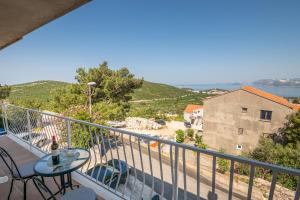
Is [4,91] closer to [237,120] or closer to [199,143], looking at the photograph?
[199,143]

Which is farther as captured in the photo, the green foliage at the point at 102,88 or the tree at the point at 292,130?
the green foliage at the point at 102,88

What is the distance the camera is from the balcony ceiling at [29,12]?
4.99ft

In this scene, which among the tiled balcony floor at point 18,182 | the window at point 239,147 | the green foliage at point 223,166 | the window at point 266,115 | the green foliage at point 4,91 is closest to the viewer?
the tiled balcony floor at point 18,182

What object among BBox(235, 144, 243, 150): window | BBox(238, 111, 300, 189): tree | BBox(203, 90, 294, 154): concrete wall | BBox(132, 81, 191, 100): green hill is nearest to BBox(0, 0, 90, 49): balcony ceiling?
BBox(238, 111, 300, 189): tree

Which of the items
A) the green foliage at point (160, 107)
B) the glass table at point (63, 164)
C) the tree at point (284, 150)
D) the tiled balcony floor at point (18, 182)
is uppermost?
the glass table at point (63, 164)

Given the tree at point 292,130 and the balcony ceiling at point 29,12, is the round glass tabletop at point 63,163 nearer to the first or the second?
the balcony ceiling at point 29,12

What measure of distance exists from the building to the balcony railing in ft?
24.7

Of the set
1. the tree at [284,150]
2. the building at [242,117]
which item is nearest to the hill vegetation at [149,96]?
the building at [242,117]

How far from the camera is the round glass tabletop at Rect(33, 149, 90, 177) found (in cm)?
189

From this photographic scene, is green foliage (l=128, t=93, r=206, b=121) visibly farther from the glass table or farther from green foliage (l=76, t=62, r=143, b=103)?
the glass table

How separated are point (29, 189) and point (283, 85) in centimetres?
13313

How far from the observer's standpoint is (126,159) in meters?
2.34

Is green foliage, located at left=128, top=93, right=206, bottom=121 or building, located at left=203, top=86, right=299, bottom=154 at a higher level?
building, located at left=203, top=86, right=299, bottom=154

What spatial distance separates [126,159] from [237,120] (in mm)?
18163
